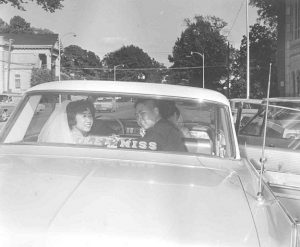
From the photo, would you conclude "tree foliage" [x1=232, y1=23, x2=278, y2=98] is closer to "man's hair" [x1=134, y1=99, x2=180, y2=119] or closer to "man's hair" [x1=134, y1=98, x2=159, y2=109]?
"man's hair" [x1=134, y1=99, x2=180, y2=119]

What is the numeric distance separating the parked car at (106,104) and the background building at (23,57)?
163 feet

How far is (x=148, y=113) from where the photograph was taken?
13.4 feet

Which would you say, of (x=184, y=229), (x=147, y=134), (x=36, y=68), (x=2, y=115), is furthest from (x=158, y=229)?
(x=36, y=68)

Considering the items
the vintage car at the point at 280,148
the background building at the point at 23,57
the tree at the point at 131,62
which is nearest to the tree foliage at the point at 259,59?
the tree at the point at 131,62

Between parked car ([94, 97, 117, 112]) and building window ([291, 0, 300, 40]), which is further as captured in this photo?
building window ([291, 0, 300, 40])

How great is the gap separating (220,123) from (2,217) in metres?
2.12

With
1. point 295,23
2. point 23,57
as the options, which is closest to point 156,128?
point 295,23

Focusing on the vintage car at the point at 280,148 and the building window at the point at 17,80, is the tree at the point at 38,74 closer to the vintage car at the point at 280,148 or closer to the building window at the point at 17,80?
the building window at the point at 17,80

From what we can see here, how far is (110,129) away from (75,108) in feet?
1.43

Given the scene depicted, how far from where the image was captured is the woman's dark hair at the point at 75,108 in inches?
162

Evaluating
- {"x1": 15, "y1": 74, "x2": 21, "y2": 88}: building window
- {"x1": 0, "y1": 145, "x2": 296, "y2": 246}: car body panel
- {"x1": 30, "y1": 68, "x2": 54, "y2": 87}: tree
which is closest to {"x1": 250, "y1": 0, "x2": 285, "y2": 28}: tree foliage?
{"x1": 0, "y1": 145, "x2": 296, "y2": 246}: car body panel

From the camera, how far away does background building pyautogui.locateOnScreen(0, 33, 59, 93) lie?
5525 cm

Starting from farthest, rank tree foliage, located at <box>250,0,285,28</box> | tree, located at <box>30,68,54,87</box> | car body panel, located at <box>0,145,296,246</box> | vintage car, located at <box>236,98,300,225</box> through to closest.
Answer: tree, located at <box>30,68,54,87</box> < tree foliage, located at <box>250,0,285,28</box> < vintage car, located at <box>236,98,300,225</box> < car body panel, located at <box>0,145,296,246</box>

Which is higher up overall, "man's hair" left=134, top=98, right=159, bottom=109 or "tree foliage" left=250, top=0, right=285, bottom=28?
"tree foliage" left=250, top=0, right=285, bottom=28
